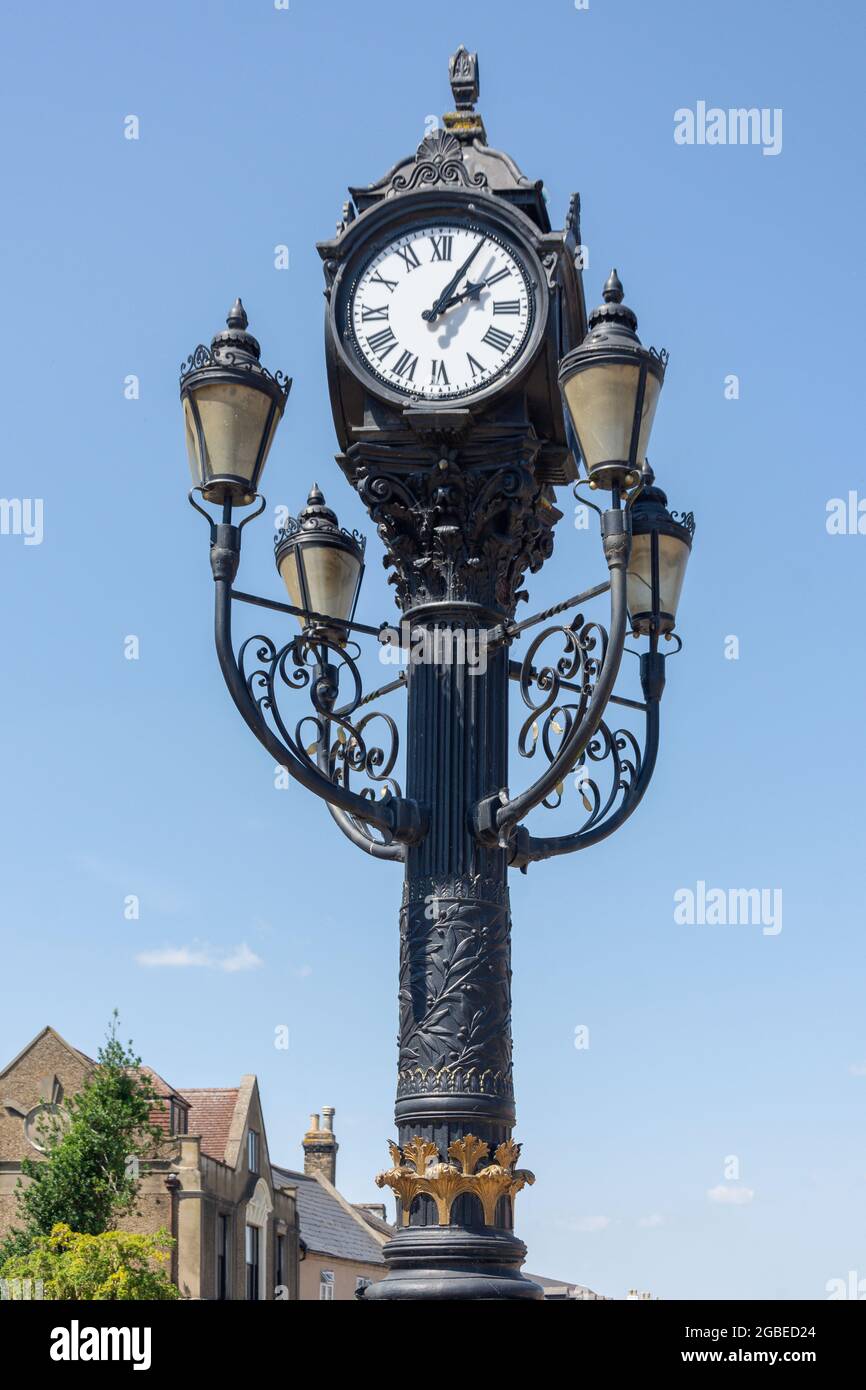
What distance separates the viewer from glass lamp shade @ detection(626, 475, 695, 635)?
7.62 metres

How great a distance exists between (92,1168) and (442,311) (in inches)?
1142

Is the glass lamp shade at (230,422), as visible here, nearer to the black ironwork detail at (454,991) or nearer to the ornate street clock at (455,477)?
the ornate street clock at (455,477)

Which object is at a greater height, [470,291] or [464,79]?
[464,79]

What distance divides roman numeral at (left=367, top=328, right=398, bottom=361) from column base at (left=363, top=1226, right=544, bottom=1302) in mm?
3301

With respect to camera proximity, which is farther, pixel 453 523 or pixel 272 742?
pixel 453 523

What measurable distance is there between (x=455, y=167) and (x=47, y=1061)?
111 ft

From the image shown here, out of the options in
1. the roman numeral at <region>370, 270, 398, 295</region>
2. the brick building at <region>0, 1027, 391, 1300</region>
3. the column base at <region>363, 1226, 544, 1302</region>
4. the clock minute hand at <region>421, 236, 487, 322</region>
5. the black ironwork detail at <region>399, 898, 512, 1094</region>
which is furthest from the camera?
the brick building at <region>0, 1027, 391, 1300</region>

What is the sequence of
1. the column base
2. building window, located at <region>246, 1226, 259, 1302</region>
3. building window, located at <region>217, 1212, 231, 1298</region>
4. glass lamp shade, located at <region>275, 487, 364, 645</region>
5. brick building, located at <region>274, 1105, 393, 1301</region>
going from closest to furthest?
the column base, glass lamp shade, located at <region>275, 487, 364, 645</region>, building window, located at <region>217, 1212, 231, 1298</region>, building window, located at <region>246, 1226, 259, 1302</region>, brick building, located at <region>274, 1105, 393, 1301</region>

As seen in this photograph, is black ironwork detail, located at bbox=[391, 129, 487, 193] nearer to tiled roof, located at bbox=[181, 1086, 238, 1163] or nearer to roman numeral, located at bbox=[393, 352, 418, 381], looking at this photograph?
roman numeral, located at bbox=[393, 352, 418, 381]

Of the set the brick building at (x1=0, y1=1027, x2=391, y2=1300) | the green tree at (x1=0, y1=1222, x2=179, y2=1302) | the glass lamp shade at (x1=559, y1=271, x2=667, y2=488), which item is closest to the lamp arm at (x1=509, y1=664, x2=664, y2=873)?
the glass lamp shade at (x1=559, y1=271, x2=667, y2=488)

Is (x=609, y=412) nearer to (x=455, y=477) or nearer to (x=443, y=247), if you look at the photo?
(x=455, y=477)

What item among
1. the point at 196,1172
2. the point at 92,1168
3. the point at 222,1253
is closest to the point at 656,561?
the point at 92,1168

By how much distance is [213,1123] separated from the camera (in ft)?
138

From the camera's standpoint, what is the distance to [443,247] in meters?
6.89
